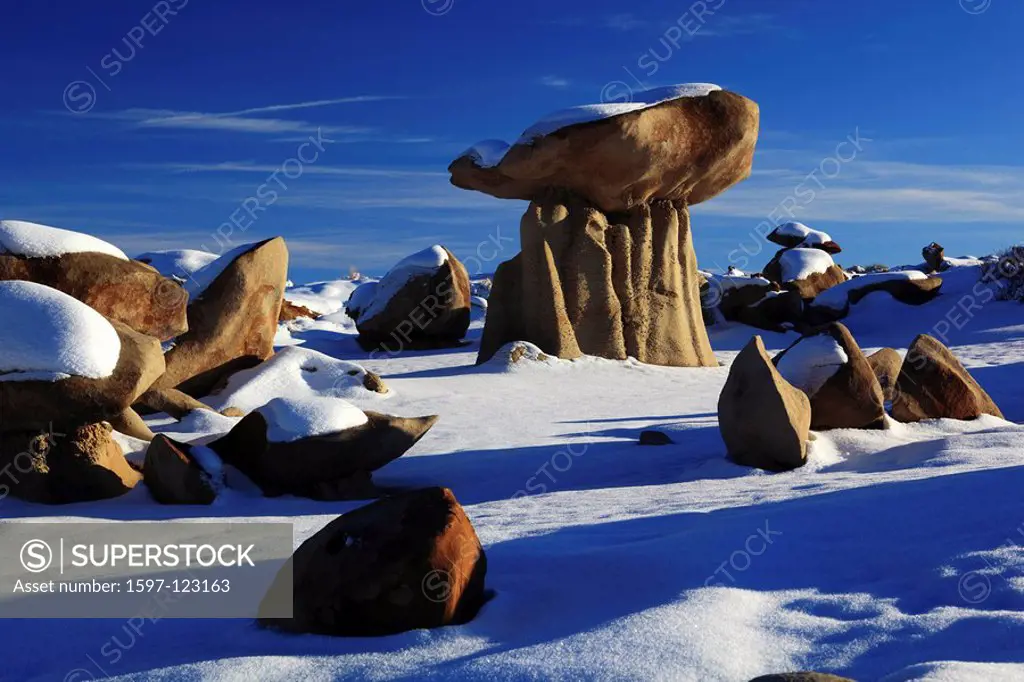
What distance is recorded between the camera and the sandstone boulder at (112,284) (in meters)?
6.43

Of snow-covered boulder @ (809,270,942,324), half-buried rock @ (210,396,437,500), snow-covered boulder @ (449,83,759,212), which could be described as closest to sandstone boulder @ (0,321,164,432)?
half-buried rock @ (210,396,437,500)

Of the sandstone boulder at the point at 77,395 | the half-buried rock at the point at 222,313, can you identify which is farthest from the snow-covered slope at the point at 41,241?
the half-buried rock at the point at 222,313

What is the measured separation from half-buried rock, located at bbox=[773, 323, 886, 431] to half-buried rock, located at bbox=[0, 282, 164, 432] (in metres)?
4.43

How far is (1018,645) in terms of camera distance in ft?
9.04

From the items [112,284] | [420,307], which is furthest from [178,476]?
[420,307]

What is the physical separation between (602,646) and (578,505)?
8.26ft

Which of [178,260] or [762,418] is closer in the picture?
[762,418]

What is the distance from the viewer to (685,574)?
11.2 feet

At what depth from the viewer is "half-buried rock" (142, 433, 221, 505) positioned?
582 centimetres

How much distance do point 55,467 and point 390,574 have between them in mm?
3619

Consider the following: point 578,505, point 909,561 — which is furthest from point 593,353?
point 909,561

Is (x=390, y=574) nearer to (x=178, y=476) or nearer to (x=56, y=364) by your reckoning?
(x=178, y=476)

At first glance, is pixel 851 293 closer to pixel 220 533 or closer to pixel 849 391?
pixel 849 391

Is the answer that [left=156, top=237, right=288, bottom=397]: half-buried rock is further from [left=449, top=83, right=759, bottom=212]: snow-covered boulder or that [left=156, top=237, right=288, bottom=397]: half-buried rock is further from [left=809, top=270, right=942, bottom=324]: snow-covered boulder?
[left=809, top=270, right=942, bottom=324]: snow-covered boulder
